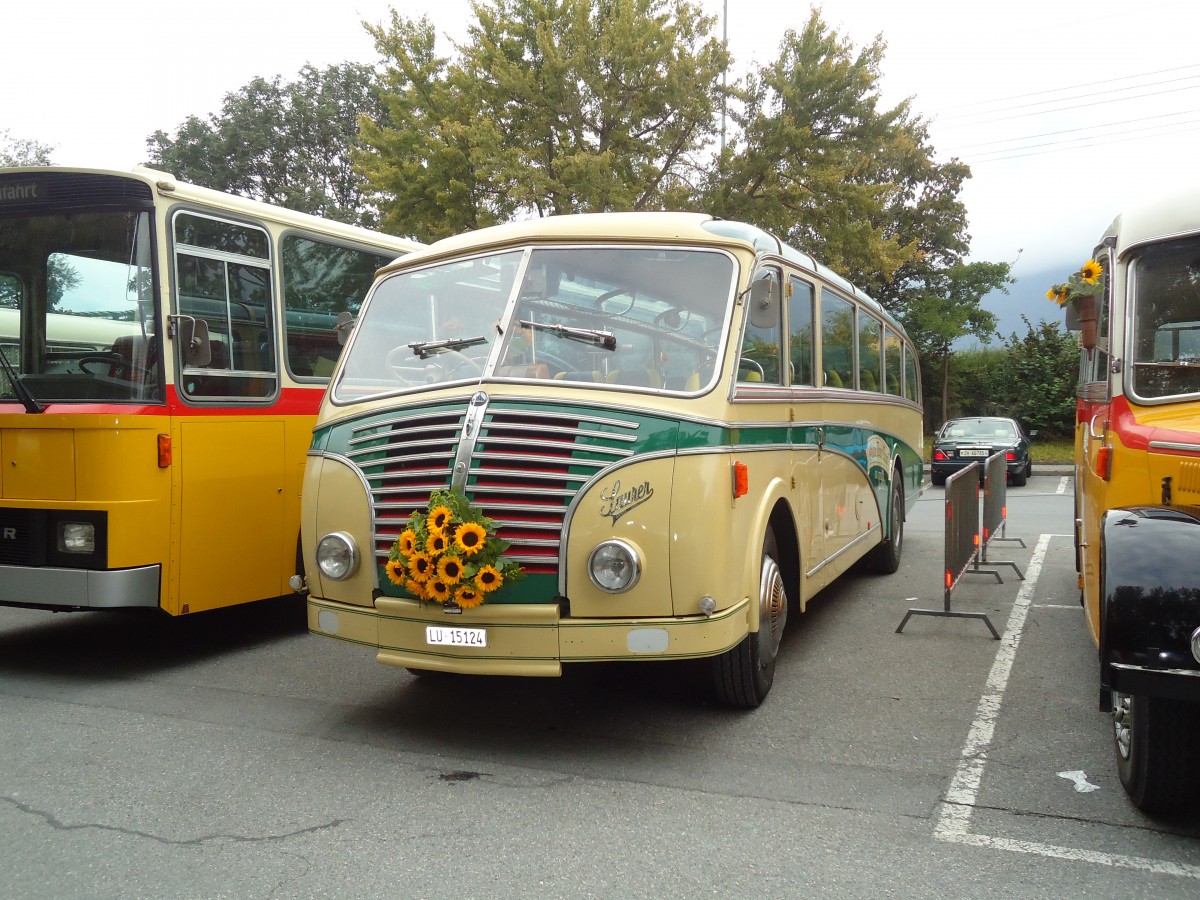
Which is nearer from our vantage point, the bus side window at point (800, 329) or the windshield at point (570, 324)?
the windshield at point (570, 324)

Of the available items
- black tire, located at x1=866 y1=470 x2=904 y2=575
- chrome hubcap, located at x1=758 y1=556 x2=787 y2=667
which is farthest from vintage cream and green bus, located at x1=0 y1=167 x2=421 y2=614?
black tire, located at x1=866 y1=470 x2=904 y2=575

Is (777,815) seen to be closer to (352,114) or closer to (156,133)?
(352,114)

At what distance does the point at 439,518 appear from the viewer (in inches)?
184

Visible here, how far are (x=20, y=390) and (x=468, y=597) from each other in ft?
Result: 11.3

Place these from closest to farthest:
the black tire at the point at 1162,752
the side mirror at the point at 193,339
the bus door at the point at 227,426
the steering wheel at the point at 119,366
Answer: the black tire at the point at 1162,752, the steering wheel at the point at 119,366, the side mirror at the point at 193,339, the bus door at the point at 227,426

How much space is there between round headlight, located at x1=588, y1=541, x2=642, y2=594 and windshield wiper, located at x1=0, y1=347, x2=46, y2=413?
3724 millimetres

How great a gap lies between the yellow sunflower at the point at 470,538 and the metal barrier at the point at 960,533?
3858 millimetres

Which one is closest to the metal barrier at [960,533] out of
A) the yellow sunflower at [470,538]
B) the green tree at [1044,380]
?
the yellow sunflower at [470,538]

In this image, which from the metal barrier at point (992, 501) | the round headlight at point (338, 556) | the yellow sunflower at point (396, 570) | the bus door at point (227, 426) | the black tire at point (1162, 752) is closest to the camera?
the black tire at point (1162, 752)

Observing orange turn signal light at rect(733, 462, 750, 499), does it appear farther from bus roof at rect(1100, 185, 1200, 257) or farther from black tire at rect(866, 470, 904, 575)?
black tire at rect(866, 470, 904, 575)

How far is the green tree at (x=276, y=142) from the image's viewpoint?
39.8 meters

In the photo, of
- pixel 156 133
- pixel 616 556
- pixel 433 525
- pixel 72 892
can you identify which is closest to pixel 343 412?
pixel 433 525

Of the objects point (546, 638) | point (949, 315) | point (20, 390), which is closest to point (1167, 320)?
point (546, 638)

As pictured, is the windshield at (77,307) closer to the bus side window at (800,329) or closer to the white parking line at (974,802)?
the bus side window at (800,329)
